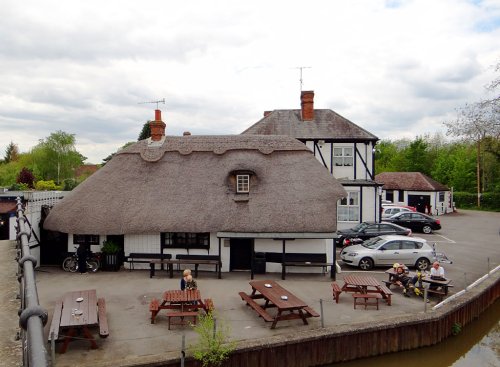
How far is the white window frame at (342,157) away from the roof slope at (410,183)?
55.1 feet

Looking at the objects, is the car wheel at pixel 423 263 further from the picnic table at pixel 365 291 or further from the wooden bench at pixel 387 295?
the wooden bench at pixel 387 295

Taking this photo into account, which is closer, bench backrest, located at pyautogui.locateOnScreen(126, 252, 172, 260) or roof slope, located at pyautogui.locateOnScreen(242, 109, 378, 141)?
bench backrest, located at pyautogui.locateOnScreen(126, 252, 172, 260)

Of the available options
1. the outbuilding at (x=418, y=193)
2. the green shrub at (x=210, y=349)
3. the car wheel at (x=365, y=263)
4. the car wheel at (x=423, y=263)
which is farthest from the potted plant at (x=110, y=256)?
the outbuilding at (x=418, y=193)

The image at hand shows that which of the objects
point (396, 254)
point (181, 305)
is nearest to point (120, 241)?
point (181, 305)

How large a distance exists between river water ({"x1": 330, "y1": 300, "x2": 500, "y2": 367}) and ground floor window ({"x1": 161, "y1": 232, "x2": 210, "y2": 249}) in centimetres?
813

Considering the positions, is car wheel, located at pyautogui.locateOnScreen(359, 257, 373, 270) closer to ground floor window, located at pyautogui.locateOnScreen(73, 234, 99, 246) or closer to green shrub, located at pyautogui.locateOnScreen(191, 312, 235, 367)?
green shrub, located at pyautogui.locateOnScreen(191, 312, 235, 367)

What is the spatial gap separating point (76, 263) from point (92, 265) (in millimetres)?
676

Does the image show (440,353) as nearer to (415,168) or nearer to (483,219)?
(483,219)

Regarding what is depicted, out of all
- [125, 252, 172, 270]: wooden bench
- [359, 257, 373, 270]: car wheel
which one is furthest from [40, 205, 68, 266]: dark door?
[359, 257, 373, 270]: car wheel

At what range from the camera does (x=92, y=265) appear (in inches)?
691

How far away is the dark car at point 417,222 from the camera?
2817cm

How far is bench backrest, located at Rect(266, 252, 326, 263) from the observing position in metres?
17.5

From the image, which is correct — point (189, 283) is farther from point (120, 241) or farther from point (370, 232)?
point (370, 232)

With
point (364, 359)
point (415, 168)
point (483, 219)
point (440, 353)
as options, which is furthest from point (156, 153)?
point (415, 168)
